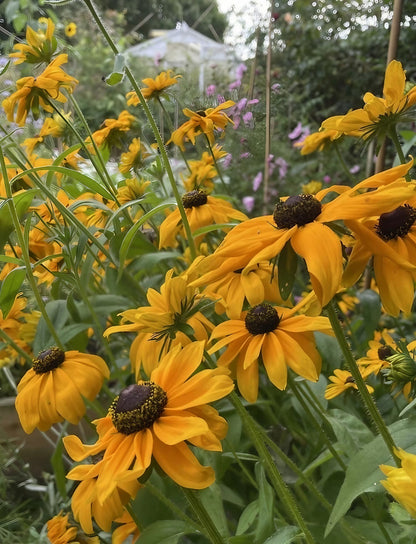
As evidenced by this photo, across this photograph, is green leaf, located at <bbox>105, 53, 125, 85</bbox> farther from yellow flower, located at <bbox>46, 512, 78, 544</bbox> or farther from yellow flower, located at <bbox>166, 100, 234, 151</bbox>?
yellow flower, located at <bbox>46, 512, 78, 544</bbox>

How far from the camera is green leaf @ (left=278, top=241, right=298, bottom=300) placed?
386mm

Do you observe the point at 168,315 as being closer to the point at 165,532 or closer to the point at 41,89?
the point at 165,532

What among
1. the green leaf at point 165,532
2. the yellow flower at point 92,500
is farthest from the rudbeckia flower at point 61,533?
the yellow flower at point 92,500

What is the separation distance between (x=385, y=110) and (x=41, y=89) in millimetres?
422

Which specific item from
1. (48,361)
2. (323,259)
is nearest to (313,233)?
(323,259)

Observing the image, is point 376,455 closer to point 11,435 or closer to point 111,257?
point 111,257

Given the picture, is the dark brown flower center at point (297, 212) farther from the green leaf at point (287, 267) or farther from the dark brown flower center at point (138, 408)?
the dark brown flower center at point (138, 408)

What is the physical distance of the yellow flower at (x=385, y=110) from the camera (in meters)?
0.51

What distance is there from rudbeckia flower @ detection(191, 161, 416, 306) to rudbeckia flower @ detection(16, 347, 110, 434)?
0.25 meters

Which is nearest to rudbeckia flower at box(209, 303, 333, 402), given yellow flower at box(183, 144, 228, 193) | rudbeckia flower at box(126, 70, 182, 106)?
yellow flower at box(183, 144, 228, 193)

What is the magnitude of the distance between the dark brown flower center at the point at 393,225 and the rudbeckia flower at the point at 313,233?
0.02 meters

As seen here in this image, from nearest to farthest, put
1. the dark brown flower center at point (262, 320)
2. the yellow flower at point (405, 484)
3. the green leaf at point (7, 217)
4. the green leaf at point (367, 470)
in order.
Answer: the yellow flower at point (405, 484)
the green leaf at point (367, 470)
the dark brown flower center at point (262, 320)
the green leaf at point (7, 217)

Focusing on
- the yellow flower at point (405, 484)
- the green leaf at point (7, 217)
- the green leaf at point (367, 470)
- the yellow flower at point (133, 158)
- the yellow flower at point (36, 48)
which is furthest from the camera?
the yellow flower at point (133, 158)

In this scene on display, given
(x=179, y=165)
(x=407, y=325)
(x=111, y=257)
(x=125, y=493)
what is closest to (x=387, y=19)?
(x=179, y=165)
